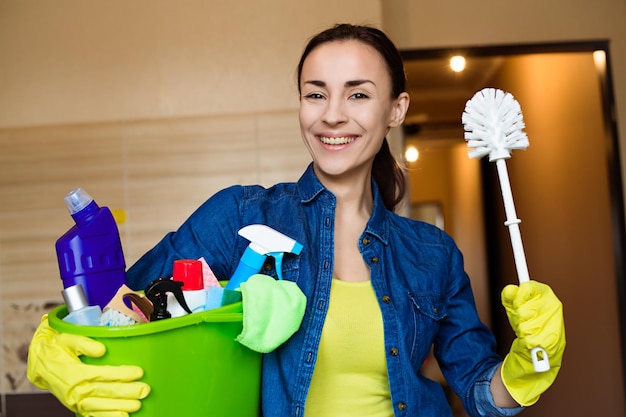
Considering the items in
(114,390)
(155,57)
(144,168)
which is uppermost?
(155,57)

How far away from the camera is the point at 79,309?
0.69m

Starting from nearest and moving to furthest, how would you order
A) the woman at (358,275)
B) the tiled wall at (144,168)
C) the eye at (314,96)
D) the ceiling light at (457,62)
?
the woman at (358,275)
the eye at (314,96)
the tiled wall at (144,168)
the ceiling light at (457,62)

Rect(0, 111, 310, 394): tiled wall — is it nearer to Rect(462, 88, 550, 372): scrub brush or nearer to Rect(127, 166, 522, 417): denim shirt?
Rect(127, 166, 522, 417): denim shirt

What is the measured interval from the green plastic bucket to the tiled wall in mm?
1452

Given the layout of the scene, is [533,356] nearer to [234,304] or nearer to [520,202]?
[234,304]

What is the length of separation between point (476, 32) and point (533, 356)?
1908 millimetres

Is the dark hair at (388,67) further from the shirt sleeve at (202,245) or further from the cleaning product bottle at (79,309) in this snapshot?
the cleaning product bottle at (79,309)

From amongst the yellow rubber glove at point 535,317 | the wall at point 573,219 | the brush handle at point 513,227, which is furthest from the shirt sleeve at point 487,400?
the wall at point 573,219

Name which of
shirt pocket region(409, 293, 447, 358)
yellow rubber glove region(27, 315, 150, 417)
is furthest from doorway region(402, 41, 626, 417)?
yellow rubber glove region(27, 315, 150, 417)

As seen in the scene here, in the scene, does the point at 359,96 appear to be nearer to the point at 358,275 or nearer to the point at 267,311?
the point at 358,275

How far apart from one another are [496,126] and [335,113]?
25cm

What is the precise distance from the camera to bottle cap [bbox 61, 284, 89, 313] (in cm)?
69

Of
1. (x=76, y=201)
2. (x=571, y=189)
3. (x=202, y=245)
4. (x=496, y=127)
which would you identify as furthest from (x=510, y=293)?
(x=571, y=189)

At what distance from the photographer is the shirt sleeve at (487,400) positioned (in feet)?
3.14
